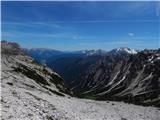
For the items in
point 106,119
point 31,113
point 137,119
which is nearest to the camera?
point 31,113

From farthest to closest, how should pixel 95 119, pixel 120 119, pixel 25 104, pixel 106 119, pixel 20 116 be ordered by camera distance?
pixel 120 119, pixel 106 119, pixel 95 119, pixel 25 104, pixel 20 116

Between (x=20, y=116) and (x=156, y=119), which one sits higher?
(x=20, y=116)

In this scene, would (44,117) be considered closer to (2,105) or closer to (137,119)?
(2,105)

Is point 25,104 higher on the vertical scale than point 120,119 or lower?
higher

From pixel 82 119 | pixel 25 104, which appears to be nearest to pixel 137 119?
pixel 82 119

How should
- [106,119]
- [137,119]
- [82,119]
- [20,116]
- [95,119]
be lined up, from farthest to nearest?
[137,119] < [106,119] < [95,119] < [82,119] < [20,116]

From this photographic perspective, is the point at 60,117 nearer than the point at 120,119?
Yes

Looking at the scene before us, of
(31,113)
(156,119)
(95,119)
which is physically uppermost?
(31,113)

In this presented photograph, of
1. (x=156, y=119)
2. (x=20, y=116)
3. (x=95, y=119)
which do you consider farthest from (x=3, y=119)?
(x=156, y=119)

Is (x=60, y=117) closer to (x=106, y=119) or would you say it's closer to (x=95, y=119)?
(x=95, y=119)
